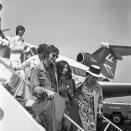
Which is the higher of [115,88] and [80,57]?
[80,57]

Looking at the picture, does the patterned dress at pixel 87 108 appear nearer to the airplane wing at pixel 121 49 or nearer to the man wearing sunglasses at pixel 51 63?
the man wearing sunglasses at pixel 51 63

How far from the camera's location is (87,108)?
4809 millimetres

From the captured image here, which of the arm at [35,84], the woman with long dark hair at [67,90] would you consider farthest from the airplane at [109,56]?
the arm at [35,84]

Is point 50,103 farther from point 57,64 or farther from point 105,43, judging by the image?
point 105,43

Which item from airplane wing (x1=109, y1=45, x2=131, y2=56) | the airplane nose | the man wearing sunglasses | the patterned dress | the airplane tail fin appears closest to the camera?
the man wearing sunglasses

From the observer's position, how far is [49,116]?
12.7 feet

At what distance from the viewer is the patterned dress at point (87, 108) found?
15.7 feet

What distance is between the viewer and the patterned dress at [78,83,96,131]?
15.7ft

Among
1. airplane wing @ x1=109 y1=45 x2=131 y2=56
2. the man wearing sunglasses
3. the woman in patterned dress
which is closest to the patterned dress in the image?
the woman in patterned dress

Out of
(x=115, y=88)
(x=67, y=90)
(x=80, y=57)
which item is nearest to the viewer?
(x=67, y=90)

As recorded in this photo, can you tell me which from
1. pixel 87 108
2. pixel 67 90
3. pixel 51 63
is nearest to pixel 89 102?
pixel 87 108

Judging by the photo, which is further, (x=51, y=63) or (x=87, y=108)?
(x=87, y=108)

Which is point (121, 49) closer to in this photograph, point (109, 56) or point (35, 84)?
point (109, 56)

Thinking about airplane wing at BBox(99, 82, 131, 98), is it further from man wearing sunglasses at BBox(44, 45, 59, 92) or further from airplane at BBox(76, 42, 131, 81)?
man wearing sunglasses at BBox(44, 45, 59, 92)
